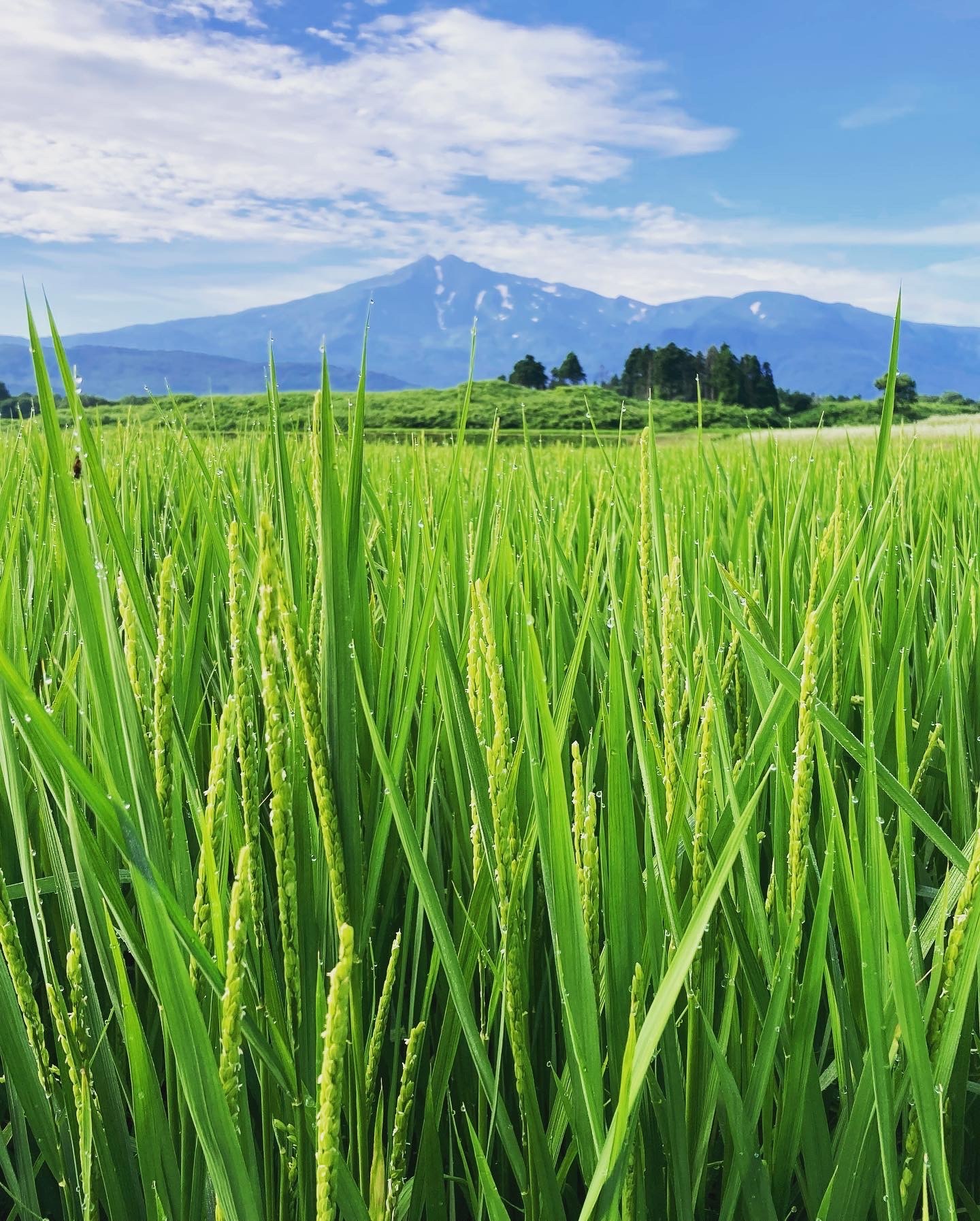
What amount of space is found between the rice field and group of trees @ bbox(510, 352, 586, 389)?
43.8 meters

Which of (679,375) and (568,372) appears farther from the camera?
(679,375)

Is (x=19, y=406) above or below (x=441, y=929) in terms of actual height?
above

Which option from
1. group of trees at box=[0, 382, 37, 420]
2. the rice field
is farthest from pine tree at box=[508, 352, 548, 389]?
the rice field

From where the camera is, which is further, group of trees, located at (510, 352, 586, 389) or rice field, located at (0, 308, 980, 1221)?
group of trees, located at (510, 352, 586, 389)

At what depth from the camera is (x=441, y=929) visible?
44 centimetres

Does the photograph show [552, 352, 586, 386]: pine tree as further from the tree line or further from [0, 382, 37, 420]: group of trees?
[0, 382, 37, 420]: group of trees

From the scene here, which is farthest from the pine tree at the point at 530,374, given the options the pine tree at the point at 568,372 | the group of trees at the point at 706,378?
the group of trees at the point at 706,378

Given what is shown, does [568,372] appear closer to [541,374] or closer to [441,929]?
[541,374]

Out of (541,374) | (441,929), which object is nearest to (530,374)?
(541,374)

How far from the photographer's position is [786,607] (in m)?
0.94

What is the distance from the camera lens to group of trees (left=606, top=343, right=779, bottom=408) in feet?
145

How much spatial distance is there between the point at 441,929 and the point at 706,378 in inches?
2037

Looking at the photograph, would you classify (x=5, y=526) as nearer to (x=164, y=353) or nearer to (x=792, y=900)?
(x=792, y=900)

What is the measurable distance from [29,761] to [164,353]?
191m
